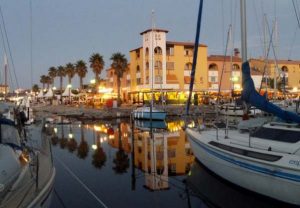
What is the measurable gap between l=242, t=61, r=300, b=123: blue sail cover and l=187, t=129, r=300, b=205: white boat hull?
269cm

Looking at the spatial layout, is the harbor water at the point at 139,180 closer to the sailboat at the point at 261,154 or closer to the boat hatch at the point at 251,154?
the sailboat at the point at 261,154

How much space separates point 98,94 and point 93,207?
286 ft

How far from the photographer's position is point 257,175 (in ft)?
43.5

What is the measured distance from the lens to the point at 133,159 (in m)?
23.8

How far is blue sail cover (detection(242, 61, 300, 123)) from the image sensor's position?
15.6 meters

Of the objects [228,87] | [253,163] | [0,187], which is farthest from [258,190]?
[228,87]

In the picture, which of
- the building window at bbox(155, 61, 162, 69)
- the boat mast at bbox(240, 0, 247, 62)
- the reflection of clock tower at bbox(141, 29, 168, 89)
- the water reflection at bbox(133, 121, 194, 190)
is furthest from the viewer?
the reflection of clock tower at bbox(141, 29, 168, 89)

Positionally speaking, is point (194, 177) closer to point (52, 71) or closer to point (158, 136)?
point (158, 136)

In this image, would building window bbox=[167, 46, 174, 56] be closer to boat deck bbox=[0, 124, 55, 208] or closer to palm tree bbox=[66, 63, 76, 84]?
palm tree bbox=[66, 63, 76, 84]

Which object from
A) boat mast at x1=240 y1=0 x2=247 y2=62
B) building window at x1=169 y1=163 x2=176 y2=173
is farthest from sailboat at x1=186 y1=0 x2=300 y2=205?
boat mast at x1=240 y1=0 x2=247 y2=62

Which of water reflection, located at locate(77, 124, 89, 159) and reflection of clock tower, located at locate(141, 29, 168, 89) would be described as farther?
reflection of clock tower, located at locate(141, 29, 168, 89)

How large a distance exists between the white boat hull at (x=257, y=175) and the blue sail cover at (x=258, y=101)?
8.83 feet

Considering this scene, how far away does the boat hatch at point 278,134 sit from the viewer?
13.8 m

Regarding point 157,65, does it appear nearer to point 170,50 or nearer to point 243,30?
point 170,50
